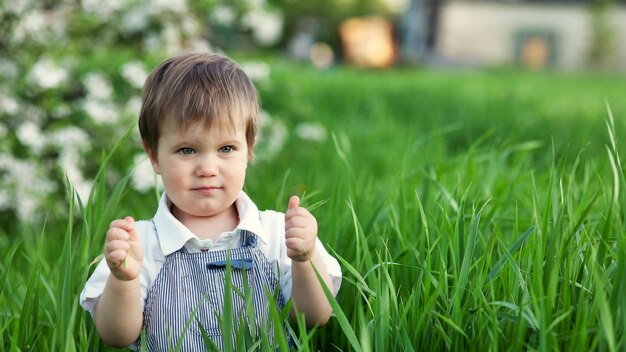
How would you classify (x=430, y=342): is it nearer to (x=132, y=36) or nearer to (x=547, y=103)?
(x=132, y=36)

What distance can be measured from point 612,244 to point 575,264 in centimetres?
39

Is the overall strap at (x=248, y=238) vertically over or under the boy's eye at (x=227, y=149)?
under

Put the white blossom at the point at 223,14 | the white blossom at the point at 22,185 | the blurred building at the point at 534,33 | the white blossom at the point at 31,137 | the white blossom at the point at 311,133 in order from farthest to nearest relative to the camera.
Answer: the blurred building at the point at 534,33 < the white blossom at the point at 223,14 < the white blossom at the point at 311,133 < the white blossom at the point at 31,137 < the white blossom at the point at 22,185

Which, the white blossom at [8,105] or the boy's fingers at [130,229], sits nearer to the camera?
the boy's fingers at [130,229]

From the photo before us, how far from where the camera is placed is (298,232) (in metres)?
1.46

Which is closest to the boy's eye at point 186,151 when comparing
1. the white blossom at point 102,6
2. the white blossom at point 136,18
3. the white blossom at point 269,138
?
the white blossom at point 269,138

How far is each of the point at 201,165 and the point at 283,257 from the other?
27 cm

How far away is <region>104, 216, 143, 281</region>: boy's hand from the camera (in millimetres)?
1409

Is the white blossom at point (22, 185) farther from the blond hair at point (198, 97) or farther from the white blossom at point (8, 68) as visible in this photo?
the blond hair at point (198, 97)

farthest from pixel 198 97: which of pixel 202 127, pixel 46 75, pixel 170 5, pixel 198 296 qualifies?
pixel 170 5

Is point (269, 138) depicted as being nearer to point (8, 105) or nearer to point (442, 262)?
point (8, 105)

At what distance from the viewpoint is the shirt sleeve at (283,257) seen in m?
1.64

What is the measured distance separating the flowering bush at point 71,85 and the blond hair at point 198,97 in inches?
59.2

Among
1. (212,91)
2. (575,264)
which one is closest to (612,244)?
(575,264)
